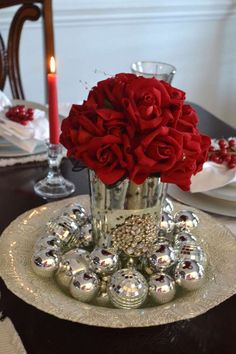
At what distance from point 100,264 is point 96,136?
154mm

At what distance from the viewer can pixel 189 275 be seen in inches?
25.9

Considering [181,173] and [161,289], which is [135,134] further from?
[161,289]

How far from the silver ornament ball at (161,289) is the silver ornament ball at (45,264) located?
0.12 m

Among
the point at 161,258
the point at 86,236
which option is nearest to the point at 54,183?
the point at 86,236

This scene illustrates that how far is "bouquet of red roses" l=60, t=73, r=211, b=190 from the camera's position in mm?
596

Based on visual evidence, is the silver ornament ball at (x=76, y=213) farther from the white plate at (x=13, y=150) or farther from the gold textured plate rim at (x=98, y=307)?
the white plate at (x=13, y=150)

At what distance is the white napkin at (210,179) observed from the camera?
2.96 feet

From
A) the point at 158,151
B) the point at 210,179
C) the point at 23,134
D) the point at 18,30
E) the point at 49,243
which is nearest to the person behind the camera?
the point at 158,151

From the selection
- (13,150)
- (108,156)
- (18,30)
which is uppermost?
(108,156)

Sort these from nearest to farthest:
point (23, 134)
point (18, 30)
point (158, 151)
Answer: point (158, 151)
point (23, 134)
point (18, 30)

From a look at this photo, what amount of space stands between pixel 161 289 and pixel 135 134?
18cm

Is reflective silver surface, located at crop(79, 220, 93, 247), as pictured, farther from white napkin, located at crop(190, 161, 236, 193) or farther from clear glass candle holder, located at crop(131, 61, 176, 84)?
clear glass candle holder, located at crop(131, 61, 176, 84)

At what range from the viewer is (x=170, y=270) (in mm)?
688

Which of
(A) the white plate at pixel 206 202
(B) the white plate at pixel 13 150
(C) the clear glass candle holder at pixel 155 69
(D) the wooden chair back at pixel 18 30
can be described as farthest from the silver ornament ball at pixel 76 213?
(D) the wooden chair back at pixel 18 30
